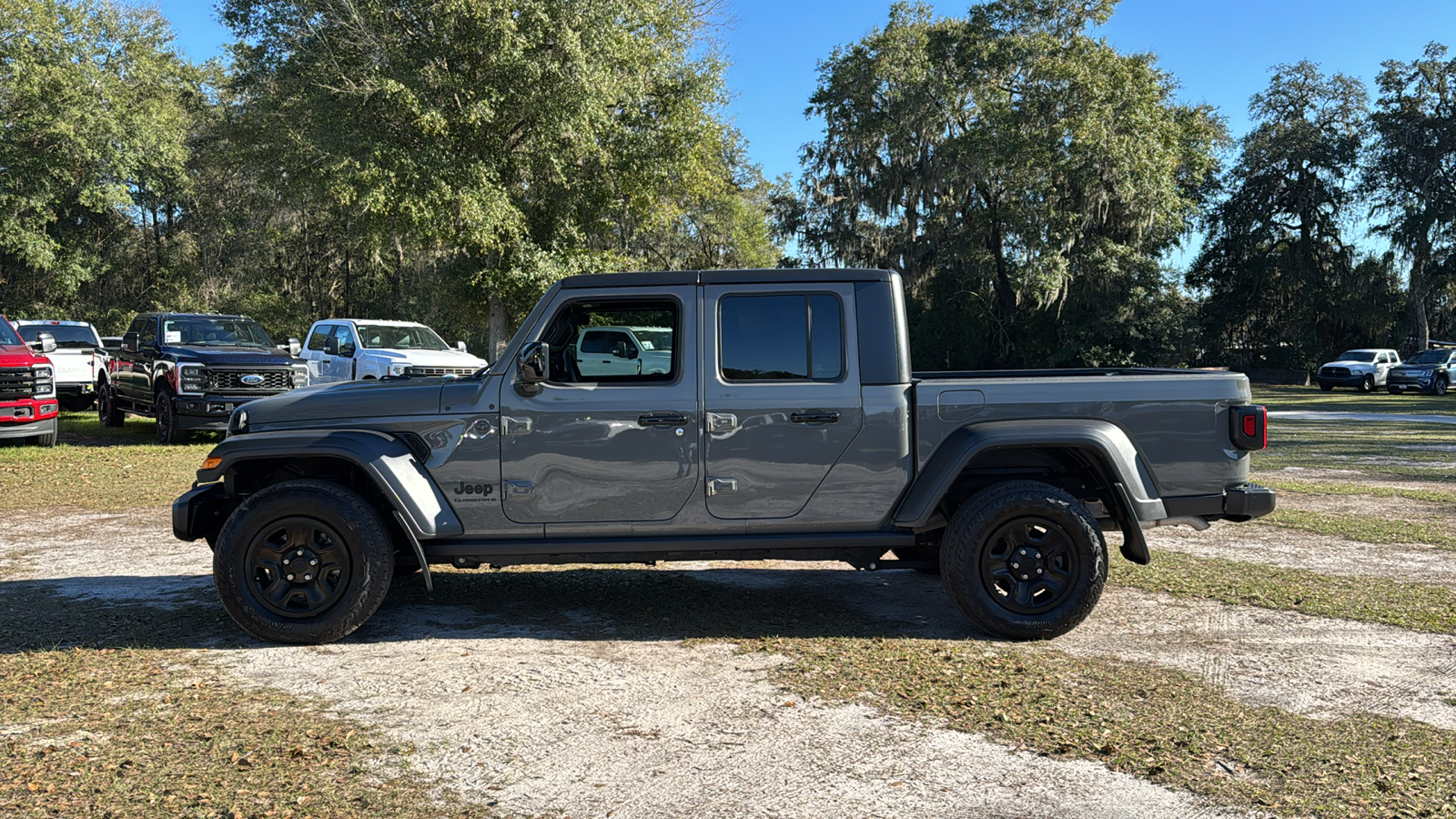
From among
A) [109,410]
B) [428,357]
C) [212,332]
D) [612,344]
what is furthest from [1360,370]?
[612,344]

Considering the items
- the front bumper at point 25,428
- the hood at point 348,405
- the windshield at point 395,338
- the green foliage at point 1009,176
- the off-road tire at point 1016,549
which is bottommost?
the off-road tire at point 1016,549

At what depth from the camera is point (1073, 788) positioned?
3684 millimetres

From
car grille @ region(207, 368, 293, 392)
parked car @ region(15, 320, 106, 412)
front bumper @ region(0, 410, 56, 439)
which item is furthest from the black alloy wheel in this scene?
parked car @ region(15, 320, 106, 412)

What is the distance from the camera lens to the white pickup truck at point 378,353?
16422mm

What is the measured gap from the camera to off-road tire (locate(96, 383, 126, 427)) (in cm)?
1747

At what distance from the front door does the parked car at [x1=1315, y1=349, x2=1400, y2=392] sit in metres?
35.8

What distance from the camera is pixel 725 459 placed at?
17.8 feet

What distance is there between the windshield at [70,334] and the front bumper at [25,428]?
27.2ft

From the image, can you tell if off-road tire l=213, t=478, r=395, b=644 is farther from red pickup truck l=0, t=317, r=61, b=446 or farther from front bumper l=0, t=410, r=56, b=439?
front bumper l=0, t=410, r=56, b=439

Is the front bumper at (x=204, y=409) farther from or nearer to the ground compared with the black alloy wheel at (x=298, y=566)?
farther from the ground

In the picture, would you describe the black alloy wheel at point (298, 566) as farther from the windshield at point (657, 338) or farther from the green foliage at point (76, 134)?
the green foliage at point (76, 134)

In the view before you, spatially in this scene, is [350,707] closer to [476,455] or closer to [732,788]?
[476,455]

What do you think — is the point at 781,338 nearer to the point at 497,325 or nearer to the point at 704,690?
the point at 704,690

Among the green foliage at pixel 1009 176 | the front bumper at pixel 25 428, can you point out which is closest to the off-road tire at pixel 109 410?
the front bumper at pixel 25 428
